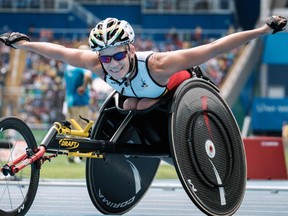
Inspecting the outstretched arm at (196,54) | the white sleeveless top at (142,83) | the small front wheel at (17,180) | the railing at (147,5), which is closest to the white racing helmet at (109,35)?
the white sleeveless top at (142,83)

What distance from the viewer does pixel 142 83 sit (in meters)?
8.28

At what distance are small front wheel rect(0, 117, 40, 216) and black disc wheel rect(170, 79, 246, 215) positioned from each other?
1207 mm

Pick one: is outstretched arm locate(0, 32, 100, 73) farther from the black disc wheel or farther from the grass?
the grass

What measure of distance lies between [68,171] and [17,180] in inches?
373

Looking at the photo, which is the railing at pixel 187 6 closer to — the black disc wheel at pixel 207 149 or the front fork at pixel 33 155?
the black disc wheel at pixel 207 149

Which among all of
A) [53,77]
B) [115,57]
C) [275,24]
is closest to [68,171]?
[115,57]

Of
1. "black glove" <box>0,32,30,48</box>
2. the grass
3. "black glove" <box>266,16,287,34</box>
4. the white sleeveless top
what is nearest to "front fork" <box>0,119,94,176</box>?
the white sleeveless top

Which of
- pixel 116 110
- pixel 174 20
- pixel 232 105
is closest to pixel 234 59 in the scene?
pixel 232 105

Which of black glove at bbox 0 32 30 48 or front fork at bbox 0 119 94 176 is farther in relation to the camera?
black glove at bbox 0 32 30 48

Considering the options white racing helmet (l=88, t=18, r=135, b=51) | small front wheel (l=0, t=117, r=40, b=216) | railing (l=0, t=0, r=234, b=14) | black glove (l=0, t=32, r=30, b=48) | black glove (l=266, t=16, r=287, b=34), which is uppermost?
black glove (l=266, t=16, r=287, b=34)

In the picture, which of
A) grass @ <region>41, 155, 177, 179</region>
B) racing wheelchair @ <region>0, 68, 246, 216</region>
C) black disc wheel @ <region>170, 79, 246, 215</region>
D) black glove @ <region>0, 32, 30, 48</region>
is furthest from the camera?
grass @ <region>41, 155, 177, 179</region>

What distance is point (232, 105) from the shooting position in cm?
2977

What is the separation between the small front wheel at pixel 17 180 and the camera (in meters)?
7.71

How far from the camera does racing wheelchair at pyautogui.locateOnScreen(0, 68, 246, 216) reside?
26.0ft
